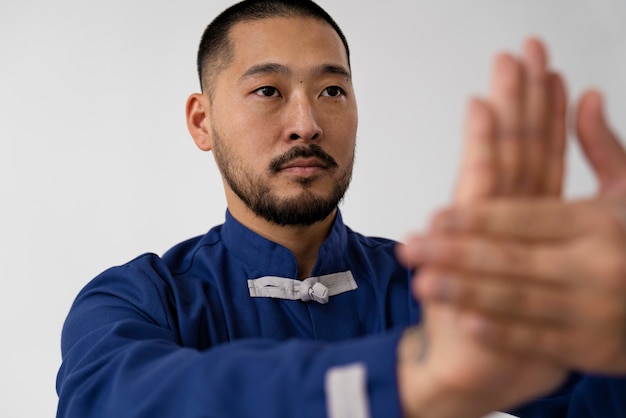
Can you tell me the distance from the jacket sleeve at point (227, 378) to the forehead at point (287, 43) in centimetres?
75

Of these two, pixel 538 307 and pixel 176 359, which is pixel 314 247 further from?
pixel 538 307

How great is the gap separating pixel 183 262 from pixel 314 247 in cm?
33

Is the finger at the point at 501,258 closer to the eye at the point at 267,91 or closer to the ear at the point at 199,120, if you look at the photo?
the eye at the point at 267,91

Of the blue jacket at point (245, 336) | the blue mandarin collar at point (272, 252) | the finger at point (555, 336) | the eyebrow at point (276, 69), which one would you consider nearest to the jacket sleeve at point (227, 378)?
the blue jacket at point (245, 336)

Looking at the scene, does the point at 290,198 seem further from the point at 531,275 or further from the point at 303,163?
the point at 531,275

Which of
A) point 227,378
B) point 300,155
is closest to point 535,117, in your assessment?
point 227,378

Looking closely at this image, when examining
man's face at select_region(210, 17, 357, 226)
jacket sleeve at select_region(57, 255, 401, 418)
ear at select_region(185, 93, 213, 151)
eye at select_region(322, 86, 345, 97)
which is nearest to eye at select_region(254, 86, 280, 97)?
man's face at select_region(210, 17, 357, 226)

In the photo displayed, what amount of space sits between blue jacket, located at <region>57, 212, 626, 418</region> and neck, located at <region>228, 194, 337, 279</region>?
31 mm

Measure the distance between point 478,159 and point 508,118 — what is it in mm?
60

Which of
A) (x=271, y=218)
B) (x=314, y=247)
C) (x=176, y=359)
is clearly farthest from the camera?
(x=314, y=247)

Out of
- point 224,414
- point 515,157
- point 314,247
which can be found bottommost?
point 224,414

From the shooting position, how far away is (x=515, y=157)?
2.40ft

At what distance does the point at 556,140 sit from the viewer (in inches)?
30.6

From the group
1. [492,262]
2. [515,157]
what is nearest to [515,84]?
[515,157]
